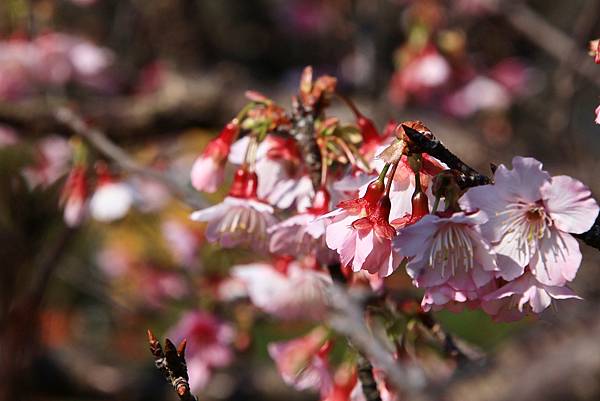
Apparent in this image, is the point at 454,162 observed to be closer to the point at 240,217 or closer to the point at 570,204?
the point at 570,204

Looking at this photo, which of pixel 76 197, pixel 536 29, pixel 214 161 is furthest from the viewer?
pixel 536 29

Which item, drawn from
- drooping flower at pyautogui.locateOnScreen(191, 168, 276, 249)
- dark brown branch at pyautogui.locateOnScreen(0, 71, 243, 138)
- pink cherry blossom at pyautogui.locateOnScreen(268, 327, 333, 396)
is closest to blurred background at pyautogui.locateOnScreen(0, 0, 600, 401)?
dark brown branch at pyautogui.locateOnScreen(0, 71, 243, 138)

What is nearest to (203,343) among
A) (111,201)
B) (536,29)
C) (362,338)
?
(111,201)

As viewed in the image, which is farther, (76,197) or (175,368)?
(76,197)

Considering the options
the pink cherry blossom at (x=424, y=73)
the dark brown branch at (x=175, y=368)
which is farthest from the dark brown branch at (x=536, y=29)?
the dark brown branch at (x=175, y=368)

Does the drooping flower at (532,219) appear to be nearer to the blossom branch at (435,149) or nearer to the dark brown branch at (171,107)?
the blossom branch at (435,149)

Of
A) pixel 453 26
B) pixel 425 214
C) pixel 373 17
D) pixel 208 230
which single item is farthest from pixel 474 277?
pixel 453 26
